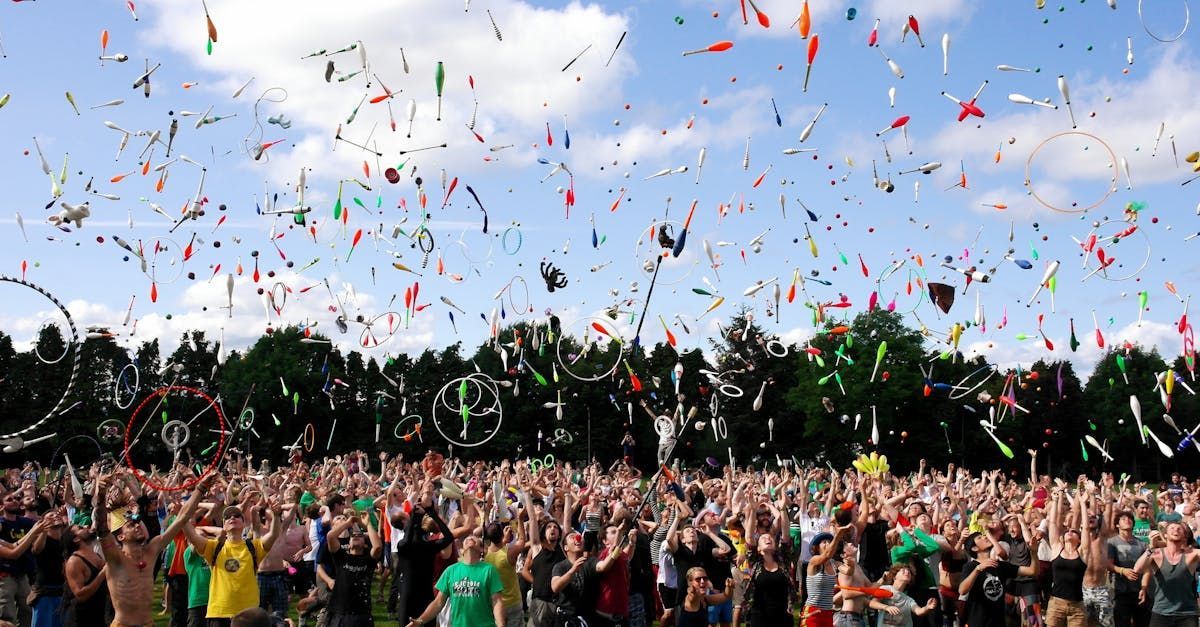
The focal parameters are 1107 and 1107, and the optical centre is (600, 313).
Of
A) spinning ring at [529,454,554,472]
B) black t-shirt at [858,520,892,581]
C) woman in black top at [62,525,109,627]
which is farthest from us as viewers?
spinning ring at [529,454,554,472]

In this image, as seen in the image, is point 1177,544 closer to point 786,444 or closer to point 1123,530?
point 1123,530

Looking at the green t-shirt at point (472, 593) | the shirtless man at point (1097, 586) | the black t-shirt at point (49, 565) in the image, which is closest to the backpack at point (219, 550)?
the black t-shirt at point (49, 565)

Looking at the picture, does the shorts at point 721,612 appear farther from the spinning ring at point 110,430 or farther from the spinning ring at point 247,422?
the spinning ring at point 110,430

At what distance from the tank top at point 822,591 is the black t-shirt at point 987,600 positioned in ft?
4.78

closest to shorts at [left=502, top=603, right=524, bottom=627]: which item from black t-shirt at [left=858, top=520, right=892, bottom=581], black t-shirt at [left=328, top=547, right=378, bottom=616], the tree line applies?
black t-shirt at [left=328, top=547, right=378, bottom=616]

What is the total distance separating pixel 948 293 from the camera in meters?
18.6

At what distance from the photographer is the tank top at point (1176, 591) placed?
918 centimetres

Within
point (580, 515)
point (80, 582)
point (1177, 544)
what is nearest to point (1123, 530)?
point (1177, 544)

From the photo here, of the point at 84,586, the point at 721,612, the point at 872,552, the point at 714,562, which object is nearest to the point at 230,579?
→ the point at 84,586

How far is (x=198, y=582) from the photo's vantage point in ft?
29.5

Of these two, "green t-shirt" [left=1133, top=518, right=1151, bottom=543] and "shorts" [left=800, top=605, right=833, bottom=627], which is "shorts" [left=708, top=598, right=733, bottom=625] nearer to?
"shorts" [left=800, top=605, right=833, bottom=627]

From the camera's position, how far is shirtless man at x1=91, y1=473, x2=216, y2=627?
731 centimetres

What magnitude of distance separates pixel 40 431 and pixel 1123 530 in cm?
5437

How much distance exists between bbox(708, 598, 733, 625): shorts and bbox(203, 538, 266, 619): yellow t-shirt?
384 centimetres
